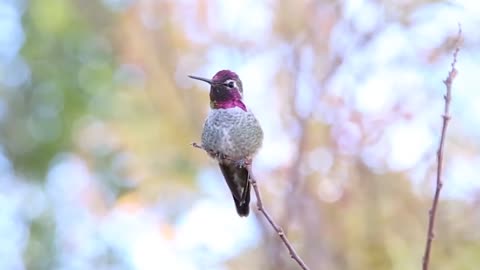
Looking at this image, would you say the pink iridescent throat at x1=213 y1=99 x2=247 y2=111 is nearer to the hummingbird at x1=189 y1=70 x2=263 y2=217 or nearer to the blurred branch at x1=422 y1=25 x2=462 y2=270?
the hummingbird at x1=189 y1=70 x2=263 y2=217

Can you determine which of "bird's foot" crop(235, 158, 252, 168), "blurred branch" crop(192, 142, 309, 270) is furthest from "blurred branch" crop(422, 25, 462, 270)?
"bird's foot" crop(235, 158, 252, 168)

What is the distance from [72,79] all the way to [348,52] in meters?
2.60

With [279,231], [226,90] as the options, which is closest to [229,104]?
[226,90]

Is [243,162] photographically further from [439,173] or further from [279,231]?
[439,173]

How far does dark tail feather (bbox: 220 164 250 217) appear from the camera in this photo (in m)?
2.21

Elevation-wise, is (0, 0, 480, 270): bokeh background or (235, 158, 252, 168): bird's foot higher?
(0, 0, 480, 270): bokeh background

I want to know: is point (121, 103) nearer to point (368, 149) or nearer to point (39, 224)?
point (39, 224)

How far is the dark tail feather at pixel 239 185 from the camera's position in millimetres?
2213

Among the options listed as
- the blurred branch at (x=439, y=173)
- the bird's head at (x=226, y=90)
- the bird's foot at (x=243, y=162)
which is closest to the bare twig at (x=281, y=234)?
the blurred branch at (x=439, y=173)

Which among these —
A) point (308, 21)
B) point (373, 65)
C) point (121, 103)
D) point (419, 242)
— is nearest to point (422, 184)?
point (419, 242)

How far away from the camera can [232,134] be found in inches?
86.0

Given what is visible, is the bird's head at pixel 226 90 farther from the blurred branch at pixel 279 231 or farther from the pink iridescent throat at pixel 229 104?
the blurred branch at pixel 279 231

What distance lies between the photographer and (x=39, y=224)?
→ 220 inches

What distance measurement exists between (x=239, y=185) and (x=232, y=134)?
152 mm
